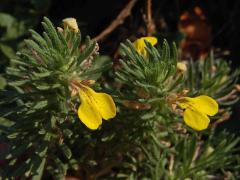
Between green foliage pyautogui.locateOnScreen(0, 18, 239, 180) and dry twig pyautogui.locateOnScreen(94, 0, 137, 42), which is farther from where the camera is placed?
dry twig pyautogui.locateOnScreen(94, 0, 137, 42)

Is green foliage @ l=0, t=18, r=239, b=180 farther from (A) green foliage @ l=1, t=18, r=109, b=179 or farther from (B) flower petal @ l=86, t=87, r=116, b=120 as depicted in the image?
(B) flower petal @ l=86, t=87, r=116, b=120

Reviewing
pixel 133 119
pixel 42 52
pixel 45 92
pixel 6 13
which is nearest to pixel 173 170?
pixel 133 119

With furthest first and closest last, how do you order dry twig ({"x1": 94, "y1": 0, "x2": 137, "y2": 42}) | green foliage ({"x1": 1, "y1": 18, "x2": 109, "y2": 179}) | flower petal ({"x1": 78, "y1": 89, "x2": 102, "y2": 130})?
1. dry twig ({"x1": 94, "y1": 0, "x2": 137, "y2": 42})
2. green foliage ({"x1": 1, "y1": 18, "x2": 109, "y2": 179})
3. flower petal ({"x1": 78, "y1": 89, "x2": 102, "y2": 130})

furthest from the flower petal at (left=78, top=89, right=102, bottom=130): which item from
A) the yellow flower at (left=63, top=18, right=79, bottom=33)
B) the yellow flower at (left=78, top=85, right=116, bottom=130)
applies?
the yellow flower at (left=63, top=18, right=79, bottom=33)

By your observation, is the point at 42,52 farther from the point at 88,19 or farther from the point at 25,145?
the point at 88,19

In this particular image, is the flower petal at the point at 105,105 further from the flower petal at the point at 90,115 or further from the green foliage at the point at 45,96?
the green foliage at the point at 45,96

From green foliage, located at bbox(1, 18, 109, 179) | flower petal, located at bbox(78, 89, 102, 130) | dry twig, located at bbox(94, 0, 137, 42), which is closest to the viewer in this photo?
flower petal, located at bbox(78, 89, 102, 130)

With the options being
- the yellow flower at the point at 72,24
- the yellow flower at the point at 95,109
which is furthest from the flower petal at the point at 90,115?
the yellow flower at the point at 72,24
